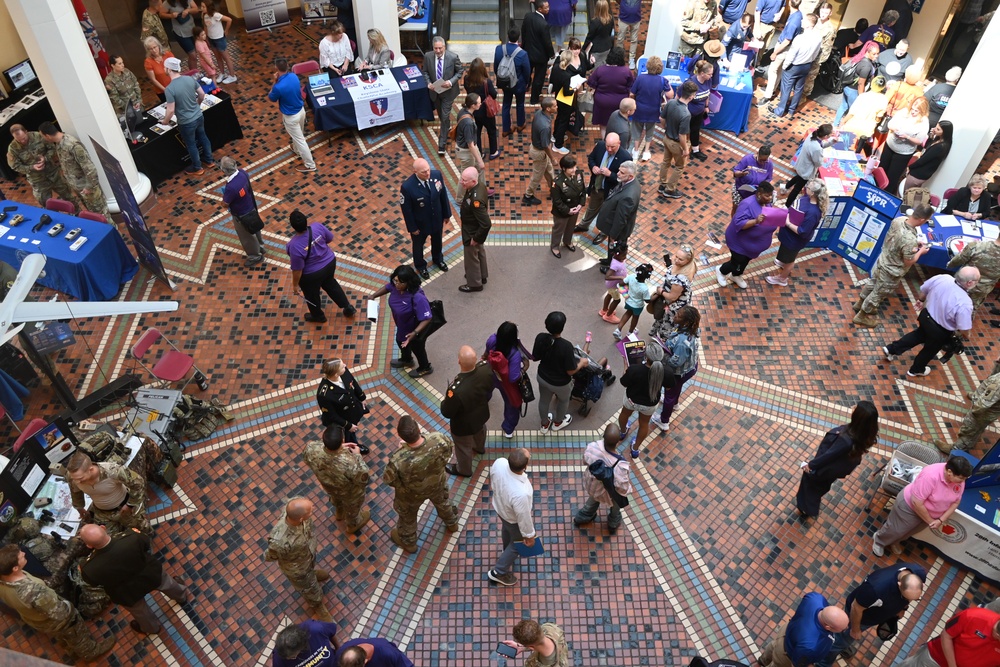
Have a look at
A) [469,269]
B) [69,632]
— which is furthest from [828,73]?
→ [69,632]

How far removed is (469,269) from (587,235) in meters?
2.25

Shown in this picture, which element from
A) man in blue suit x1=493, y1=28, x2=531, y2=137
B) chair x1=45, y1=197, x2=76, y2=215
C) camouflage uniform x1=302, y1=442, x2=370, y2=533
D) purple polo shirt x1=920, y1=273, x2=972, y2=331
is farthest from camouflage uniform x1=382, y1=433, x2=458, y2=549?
man in blue suit x1=493, y1=28, x2=531, y2=137

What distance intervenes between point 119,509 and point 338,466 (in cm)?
218

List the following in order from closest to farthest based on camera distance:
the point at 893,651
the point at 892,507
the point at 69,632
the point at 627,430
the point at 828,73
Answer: the point at 69,632 < the point at 893,651 < the point at 892,507 < the point at 627,430 < the point at 828,73

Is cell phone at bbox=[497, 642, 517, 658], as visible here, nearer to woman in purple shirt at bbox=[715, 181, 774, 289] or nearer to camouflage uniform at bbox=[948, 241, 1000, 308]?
woman in purple shirt at bbox=[715, 181, 774, 289]

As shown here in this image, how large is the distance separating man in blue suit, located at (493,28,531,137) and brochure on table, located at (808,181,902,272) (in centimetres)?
535

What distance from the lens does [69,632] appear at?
6.15 m

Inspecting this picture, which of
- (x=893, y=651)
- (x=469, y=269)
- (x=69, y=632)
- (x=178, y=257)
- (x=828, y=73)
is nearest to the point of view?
(x=69, y=632)

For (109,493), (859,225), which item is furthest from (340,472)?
(859,225)

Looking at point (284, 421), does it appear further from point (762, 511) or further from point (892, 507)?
point (892, 507)

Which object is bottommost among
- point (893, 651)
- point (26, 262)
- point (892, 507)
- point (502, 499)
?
point (893, 651)

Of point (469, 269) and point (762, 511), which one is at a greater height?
point (469, 269)

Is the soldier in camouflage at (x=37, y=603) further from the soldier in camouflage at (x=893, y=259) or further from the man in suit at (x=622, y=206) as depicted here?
the soldier in camouflage at (x=893, y=259)

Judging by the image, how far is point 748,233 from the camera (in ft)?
31.6
